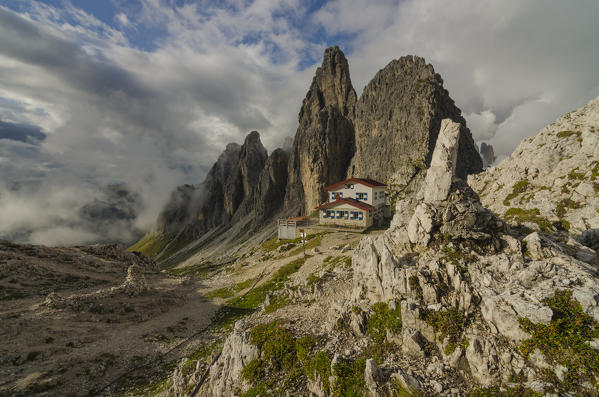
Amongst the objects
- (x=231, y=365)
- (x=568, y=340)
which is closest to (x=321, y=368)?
(x=231, y=365)

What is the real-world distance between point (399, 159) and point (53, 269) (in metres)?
101

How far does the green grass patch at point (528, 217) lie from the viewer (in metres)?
19.3

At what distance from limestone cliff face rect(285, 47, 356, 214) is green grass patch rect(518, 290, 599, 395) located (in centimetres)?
11077

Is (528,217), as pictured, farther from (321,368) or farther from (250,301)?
(250,301)

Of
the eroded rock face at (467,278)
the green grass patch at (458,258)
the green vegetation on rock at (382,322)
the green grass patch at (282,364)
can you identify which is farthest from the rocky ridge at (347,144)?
the green grass patch at (282,364)

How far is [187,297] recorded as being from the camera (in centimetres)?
3412

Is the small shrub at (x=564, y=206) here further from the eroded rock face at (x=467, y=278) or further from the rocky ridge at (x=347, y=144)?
the rocky ridge at (x=347, y=144)

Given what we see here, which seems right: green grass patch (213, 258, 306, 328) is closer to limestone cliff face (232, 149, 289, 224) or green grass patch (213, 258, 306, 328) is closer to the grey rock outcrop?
the grey rock outcrop

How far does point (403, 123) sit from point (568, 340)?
335ft

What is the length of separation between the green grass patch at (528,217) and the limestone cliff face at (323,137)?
93580mm

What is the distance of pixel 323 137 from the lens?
124250mm

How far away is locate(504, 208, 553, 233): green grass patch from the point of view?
19303 millimetres

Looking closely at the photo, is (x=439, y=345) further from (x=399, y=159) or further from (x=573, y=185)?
(x=399, y=159)

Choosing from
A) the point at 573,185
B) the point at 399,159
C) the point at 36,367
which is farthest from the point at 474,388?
the point at 399,159
